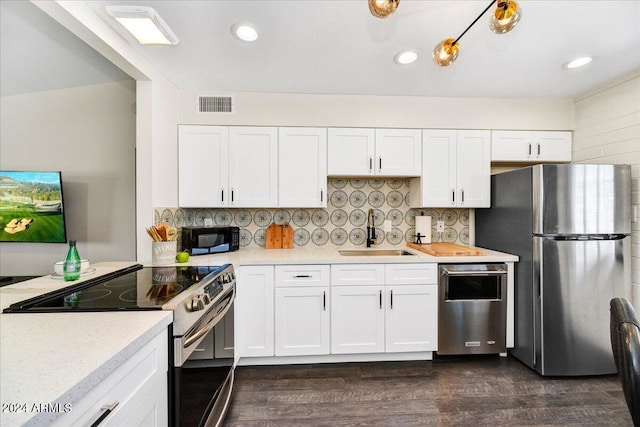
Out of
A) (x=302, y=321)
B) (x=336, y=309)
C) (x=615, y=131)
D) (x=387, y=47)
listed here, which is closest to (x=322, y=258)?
(x=336, y=309)

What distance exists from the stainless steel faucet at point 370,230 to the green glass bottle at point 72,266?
Result: 2.31 metres

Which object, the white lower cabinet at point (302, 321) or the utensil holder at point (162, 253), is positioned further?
the white lower cabinet at point (302, 321)

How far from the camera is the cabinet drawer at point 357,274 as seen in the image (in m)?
2.38

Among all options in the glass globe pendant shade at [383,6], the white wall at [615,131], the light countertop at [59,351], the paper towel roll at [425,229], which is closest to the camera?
the light countertop at [59,351]

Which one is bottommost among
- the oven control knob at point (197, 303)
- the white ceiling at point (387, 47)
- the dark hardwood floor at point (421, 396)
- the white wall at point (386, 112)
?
the dark hardwood floor at point (421, 396)

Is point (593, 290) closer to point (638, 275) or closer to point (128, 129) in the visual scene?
point (638, 275)

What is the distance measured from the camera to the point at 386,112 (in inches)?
107

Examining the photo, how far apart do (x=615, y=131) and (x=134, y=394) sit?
12.2ft

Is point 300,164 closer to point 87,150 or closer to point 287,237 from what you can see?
point 287,237

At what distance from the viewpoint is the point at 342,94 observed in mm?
2689

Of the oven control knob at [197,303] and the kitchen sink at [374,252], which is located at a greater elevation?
the kitchen sink at [374,252]

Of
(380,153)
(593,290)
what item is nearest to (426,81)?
(380,153)

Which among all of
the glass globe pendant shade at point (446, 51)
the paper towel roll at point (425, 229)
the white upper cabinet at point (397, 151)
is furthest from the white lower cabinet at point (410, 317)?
the glass globe pendant shade at point (446, 51)

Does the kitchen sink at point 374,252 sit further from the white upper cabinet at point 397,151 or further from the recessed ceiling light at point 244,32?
the recessed ceiling light at point 244,32
